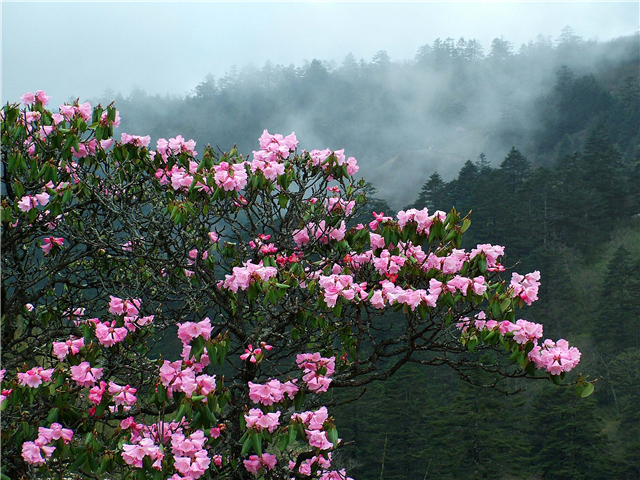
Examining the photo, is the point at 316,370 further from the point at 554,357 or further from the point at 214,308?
the point at 554,357

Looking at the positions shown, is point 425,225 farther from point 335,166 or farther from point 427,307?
point 335,166

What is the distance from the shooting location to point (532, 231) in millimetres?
34125

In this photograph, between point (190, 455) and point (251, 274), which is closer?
point (190, 455)

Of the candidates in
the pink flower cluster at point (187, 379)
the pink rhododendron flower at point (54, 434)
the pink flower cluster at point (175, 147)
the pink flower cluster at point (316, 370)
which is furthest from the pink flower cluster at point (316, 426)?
the pink flower cluster at point (175, 147)

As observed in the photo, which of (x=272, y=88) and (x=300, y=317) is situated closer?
(x=300, y=317)

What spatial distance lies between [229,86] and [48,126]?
94.8 metres

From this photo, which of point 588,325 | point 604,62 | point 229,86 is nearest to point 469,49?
point 604,62

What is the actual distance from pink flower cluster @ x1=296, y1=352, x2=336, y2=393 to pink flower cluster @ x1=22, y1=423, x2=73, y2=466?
1.32 metres

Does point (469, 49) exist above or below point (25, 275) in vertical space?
above

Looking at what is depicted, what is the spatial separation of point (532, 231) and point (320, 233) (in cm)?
3212

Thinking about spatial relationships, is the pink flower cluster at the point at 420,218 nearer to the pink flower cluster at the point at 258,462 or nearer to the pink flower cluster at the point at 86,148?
the pink flower cluster at the point at 258,462

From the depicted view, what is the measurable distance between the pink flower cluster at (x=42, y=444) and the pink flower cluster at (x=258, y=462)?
106cm

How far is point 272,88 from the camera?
95.2 meters

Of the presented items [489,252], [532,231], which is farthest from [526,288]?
[532,231]
